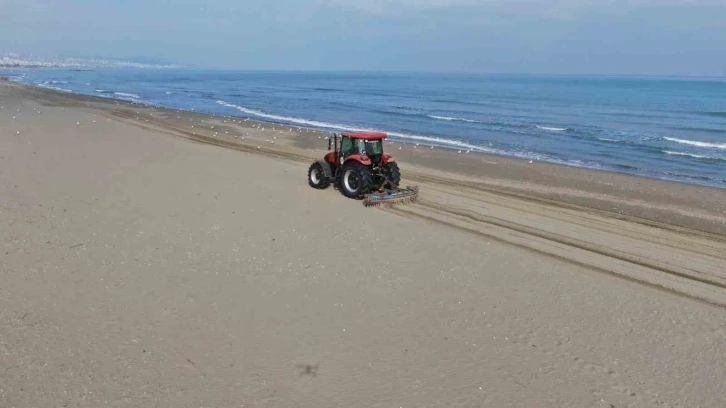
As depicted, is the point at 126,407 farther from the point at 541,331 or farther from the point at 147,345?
the point at 541,331

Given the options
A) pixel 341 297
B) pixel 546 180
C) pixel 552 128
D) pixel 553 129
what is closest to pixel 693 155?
pixel 553 129

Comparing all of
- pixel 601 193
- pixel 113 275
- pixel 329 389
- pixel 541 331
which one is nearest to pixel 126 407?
pixel 329 389

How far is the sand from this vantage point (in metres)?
5.41

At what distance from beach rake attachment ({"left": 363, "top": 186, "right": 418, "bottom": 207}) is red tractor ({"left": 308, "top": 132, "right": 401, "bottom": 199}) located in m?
0.09

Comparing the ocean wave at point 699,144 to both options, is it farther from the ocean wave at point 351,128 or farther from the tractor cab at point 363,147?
the tractor cab at point 363,147

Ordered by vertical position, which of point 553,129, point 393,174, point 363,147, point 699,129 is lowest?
point 393,174

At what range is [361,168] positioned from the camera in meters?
12.7

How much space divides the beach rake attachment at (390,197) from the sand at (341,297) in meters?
0.37

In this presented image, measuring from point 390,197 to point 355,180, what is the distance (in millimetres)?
995

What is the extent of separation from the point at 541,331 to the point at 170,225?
664 centimetres

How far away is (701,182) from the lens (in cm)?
1789

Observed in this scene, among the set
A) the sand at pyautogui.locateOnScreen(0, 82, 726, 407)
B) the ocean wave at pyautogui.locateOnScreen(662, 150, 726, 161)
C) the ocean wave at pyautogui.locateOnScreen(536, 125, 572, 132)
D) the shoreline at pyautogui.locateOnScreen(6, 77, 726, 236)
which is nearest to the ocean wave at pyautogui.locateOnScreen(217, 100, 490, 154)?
the shoreline at pyautogui.locateOnScreen(6, 77, 726, 236)

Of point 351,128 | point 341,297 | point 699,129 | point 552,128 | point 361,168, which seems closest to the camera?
point 341,297

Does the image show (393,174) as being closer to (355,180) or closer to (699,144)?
(355,180)
